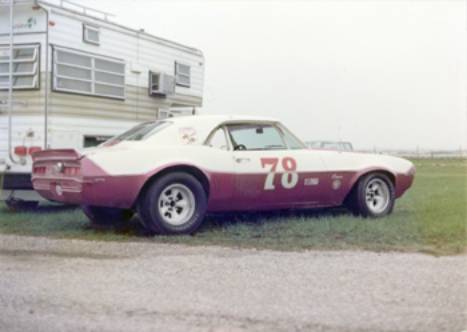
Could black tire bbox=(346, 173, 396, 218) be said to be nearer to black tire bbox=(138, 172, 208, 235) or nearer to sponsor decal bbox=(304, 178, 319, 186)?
sponsor decal bbox=(304, 178, 319, 186)

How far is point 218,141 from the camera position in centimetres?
725

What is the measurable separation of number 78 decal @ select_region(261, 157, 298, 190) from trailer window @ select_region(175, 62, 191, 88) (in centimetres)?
423

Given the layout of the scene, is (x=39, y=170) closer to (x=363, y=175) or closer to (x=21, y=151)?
(x=21, y=151)

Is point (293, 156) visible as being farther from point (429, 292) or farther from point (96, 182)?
point (429, 292)

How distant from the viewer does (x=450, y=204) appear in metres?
9.56

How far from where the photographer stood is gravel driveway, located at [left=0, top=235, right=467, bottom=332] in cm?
356

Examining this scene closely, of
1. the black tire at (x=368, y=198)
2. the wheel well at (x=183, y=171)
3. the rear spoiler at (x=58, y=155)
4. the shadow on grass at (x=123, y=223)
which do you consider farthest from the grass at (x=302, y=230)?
the rear spoiler at (x=58, y=155)

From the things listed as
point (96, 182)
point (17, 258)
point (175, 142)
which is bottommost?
point (17, 258)

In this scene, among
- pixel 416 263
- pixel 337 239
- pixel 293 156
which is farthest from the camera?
pixel 293 156

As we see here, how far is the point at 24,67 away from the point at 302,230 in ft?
14.5

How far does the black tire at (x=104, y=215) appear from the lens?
762 cm

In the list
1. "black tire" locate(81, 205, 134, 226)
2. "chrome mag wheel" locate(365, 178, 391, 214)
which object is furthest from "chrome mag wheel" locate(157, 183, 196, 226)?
"chrome mag wheel" locate(365, 178, 391, 214)

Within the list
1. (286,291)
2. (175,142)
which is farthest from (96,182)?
(286,291)

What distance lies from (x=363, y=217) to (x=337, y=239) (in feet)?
5.75
